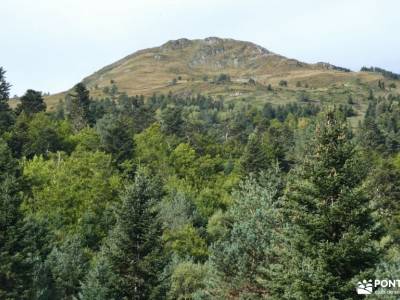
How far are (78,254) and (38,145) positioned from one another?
4048 centimetres

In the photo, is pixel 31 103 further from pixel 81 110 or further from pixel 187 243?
pixel 187 243

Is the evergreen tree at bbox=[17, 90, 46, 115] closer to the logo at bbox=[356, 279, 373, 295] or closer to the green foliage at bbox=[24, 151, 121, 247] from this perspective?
the green foliage at bbox=[24, 151, 121, 247]

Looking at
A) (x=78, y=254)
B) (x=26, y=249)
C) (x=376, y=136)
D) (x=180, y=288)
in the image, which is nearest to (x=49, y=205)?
(x=78, y=254)

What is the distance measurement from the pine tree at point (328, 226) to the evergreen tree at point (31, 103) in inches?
3393

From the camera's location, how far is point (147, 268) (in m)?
37.5

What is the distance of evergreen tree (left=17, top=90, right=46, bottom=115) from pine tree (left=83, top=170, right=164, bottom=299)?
71.4m

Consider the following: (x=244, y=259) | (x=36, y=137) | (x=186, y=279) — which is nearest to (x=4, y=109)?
(x=36, y=137)

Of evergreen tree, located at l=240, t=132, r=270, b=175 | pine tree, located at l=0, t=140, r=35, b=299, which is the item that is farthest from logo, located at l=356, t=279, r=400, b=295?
evergreen tree, located at l=240, t=132, r=270, b=175

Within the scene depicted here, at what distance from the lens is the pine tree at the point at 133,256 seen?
37.6 m

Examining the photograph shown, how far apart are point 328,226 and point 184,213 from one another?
5275cm

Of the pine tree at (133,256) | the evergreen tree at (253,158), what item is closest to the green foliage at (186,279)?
the pine tree at (133,256)

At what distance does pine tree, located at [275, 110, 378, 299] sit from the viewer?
24.4m

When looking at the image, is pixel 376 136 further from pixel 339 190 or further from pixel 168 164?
pixel 339 190

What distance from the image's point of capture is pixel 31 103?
108 meters
